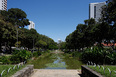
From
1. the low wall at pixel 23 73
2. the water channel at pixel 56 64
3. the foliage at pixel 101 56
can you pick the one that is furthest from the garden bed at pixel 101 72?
the foliage at pixel 101 56

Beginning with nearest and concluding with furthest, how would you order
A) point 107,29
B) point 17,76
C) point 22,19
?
point 17,76, point 107,29, point 22,19

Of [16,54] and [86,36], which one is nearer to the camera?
[16,54]

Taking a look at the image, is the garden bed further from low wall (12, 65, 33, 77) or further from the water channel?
the water channel

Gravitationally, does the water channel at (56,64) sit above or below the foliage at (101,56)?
below

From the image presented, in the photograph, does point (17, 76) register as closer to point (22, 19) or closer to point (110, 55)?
point (110, 55)

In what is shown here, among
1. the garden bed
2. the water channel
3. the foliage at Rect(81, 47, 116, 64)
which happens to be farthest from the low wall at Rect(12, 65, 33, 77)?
the foliage at Rect(81, 47, 116, 64)

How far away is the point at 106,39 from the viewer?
26.2 metres

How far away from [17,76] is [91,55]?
1364cm

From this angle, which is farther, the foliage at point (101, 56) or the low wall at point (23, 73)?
the foliage at point (101, 56)

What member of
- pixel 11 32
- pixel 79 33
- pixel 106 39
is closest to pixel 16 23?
pixel 11 32

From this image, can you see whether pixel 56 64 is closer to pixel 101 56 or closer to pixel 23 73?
pixel 101 56

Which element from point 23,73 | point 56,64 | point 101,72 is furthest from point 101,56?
point 23,73

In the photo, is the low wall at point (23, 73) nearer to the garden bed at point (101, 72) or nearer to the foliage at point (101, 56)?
the garden bed at point (101, 72)

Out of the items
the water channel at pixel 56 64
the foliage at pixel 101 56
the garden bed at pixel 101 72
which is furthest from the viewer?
the foliage at pixel 101 56
